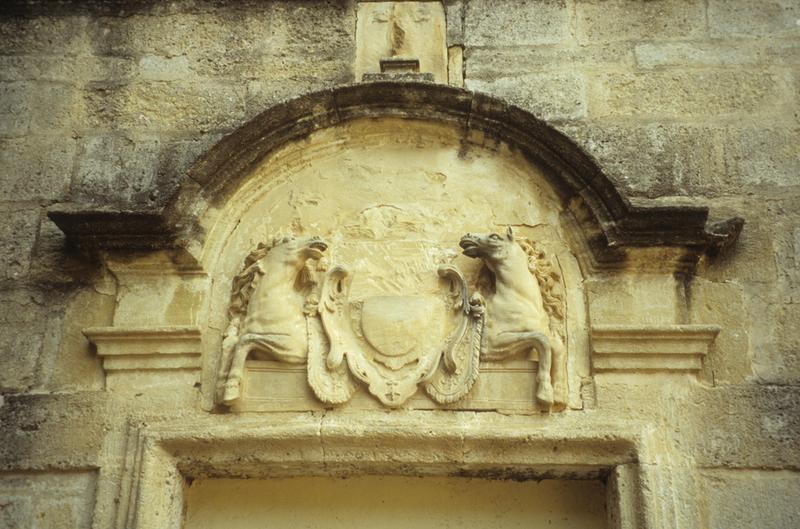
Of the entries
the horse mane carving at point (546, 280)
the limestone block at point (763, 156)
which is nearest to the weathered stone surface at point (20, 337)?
the horse mane carving at point (546, 280)

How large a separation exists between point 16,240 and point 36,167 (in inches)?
15.0

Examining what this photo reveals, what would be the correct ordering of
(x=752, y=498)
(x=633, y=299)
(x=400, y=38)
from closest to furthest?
(x=752, y=498) < (x=633, y=299) < (x=400, y=38)

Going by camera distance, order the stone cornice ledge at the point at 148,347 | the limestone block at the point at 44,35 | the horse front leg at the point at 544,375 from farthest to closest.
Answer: the limestone block at the point at 44,35 < the stone cornice ledge at the point at 148,347 < the horse front leg at the point at 544,375

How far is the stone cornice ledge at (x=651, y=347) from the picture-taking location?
361 cm

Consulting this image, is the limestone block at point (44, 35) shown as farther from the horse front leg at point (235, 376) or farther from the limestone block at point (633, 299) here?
the limestone block at point (633, 299)

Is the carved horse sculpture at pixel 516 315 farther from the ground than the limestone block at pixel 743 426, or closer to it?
farther from the ground

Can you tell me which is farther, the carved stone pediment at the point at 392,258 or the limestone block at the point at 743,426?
the carved stone pediment at the point at 392,258

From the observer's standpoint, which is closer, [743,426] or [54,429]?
[743,426]

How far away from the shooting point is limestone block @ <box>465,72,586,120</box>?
164 inches

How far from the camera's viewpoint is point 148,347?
3.74m

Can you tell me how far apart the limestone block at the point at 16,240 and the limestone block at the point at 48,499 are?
0.93m

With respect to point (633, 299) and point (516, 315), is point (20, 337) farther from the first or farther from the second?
point (633, 299)

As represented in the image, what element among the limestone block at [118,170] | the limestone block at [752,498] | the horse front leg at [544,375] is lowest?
the limestone block at [752,498]

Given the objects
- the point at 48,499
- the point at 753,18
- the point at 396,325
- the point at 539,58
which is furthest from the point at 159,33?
the point at 753,18
